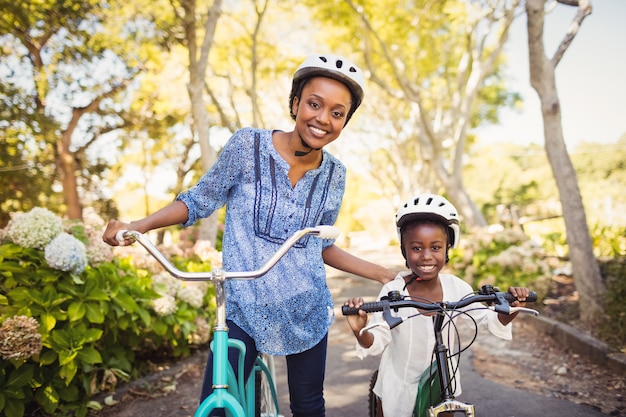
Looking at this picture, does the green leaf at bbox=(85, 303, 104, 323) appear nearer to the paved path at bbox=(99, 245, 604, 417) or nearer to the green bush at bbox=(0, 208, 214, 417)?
the green bush at bbox=(0, 208, 214, 417)

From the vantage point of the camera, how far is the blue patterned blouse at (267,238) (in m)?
2.11

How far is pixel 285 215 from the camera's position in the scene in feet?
7.09

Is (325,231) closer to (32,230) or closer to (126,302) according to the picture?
(32,230)

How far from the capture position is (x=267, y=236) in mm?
2152

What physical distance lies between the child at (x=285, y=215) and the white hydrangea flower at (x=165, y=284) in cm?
274

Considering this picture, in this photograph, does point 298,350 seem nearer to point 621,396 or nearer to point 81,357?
point 81,357

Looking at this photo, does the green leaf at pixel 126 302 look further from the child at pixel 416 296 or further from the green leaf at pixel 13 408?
the child at pixel 416 296

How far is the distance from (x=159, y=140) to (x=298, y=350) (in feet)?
55.9

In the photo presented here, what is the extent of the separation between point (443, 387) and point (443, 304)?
33 centimetres

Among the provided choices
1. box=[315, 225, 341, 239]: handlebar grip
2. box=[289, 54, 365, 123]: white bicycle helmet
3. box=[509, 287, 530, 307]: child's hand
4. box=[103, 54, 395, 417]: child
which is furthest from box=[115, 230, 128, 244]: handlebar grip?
box=[509, 287, 530, 307]: child's hand

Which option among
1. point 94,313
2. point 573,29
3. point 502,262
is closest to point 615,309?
point 502,262

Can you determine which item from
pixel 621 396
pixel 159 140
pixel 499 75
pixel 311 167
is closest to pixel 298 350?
pixel 311 167

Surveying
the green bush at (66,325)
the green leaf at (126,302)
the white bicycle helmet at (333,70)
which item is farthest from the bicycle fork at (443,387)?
the green leaf at (126,302)

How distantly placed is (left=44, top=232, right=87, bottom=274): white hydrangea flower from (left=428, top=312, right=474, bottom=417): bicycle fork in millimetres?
Answer: 2514
